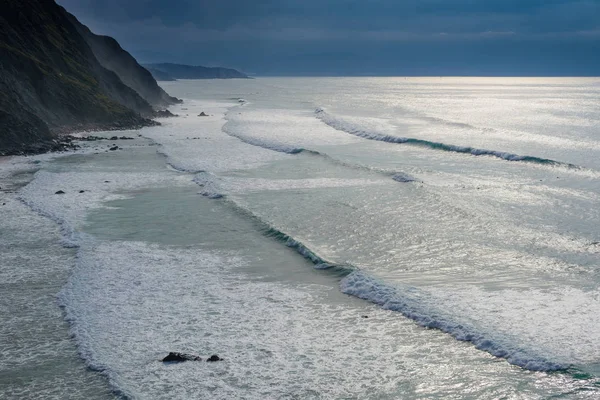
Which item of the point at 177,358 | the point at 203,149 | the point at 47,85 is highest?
the point at 47,85

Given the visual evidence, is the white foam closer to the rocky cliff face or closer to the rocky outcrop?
the rocky cliff face

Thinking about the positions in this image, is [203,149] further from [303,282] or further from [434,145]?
[303,282]

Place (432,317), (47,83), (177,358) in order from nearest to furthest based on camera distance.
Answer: (177,358)
(432,317)
(47,83)

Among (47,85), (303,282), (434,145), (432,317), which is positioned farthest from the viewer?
(47,85)

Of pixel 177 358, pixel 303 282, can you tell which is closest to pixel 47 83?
pixel 303 282

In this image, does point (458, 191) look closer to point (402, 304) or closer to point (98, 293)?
point (402, 304)

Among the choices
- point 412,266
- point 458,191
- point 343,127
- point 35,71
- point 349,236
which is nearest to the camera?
point 412,266

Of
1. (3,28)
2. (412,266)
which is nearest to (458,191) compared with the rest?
(412,266)

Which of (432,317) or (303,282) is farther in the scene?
(303,282)
